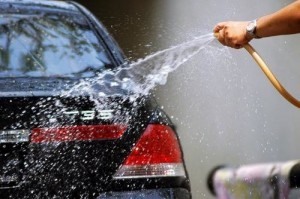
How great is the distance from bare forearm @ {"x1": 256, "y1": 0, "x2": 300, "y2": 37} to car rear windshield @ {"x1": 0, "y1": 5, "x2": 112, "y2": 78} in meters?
1.04

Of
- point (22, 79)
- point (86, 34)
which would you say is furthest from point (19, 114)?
point (86, 34)

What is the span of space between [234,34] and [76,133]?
797mm

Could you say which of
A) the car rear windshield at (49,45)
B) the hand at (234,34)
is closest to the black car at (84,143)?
the car rear windshield at (49,45)

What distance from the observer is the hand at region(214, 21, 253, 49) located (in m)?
2.56

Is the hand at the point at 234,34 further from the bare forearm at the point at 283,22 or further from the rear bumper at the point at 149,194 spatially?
the rear bumper at the point at 149,194

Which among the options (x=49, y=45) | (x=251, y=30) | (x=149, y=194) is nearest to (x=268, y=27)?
(x=251, y=30)

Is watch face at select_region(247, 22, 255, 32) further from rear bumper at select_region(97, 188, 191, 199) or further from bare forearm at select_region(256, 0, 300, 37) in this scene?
rear bumper at select_region(97, 188, 191, 199)

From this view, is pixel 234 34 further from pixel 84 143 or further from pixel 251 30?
pixel 84 143

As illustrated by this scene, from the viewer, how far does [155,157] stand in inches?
103

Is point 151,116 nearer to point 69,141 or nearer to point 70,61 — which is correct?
point 69,141

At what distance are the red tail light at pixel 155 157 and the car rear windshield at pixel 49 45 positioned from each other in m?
0.65

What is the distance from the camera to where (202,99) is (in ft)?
20.1

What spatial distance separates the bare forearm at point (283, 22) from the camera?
87.7 inches

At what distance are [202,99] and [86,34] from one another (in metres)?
2.70
